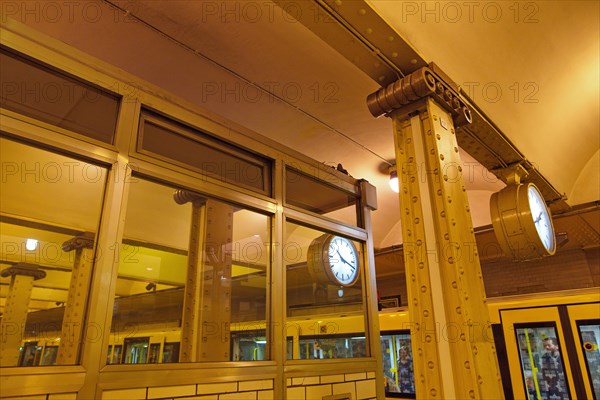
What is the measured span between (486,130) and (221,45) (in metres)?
2.08

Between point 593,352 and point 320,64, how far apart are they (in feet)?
12.8

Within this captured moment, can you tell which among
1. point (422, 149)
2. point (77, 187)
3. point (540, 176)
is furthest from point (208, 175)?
point (540, 176)

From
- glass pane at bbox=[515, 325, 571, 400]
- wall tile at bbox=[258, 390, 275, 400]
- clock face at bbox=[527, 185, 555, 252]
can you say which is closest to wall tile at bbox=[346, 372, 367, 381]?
wall tile at bbox=[258, 390, 275, 400]

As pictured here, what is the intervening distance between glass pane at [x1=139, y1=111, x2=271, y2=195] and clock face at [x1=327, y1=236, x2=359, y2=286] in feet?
2.99

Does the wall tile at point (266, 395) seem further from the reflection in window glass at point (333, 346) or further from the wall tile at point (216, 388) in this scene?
the reflection in window glass at point (333, 346)

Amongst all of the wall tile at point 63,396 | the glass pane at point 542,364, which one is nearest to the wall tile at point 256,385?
the wall tile at point 63,396

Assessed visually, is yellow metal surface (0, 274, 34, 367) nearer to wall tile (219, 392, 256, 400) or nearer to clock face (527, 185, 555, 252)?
wall tile (219, 392, 256, 400)

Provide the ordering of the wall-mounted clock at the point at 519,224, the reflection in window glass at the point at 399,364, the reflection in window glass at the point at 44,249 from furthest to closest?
the reflection in window glass at the point at 399,364 → the wall-mounted clock at the point at 519,224 → the reflection in window glass at the point at 44,249

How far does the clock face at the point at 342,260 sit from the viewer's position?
3338mm

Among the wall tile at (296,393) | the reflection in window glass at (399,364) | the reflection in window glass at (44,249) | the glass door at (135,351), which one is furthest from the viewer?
the reflection in window glass at (399,364)

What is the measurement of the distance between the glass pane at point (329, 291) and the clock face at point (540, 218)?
1400 mm

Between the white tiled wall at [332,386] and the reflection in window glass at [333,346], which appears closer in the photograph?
the white tiled wall at [332,386]

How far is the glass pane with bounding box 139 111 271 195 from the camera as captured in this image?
7.22ft

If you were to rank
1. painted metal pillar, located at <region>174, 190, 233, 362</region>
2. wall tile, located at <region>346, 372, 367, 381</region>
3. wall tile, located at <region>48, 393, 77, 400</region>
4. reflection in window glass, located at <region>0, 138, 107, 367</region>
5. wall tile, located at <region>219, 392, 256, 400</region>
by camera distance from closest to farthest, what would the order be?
1. wall tile, located at <region>48, 393, 77, 400</region>
2. reflection in window glass, located at <region>0, 138, 107, 367</region>
3. wall tile, located at <region>219, 392, 256, 400</region>
4. painted metal pillar, located at <region>174, 190, 233, 362</region>
5. wall tile, located at <region>346, 372, 367, 381</region>
